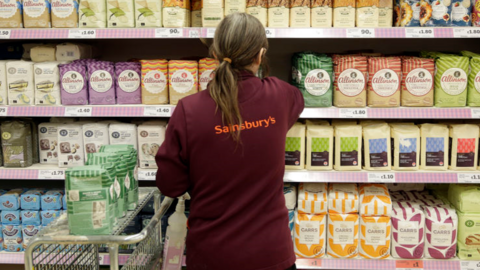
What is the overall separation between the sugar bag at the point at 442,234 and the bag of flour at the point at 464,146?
27 cm

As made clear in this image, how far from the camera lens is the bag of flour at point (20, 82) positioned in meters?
2.46

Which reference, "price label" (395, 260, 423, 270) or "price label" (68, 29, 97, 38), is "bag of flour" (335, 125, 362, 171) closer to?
"price label" (395, 260, 423, 270)

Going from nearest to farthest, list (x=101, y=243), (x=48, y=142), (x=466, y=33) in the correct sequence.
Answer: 1. (x=101, y=243)
2. (x=466, y=33)
3. (x=48, y=142)

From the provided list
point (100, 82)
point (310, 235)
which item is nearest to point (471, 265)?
point (310, 235)

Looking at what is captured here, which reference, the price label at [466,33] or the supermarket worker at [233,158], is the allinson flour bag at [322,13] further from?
the supermarket worker at [233,158]

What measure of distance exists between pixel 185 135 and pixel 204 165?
122mm

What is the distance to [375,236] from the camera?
242 cm

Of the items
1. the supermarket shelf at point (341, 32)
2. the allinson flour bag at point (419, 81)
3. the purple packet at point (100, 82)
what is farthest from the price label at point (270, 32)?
the purple packet at point (100, 82)

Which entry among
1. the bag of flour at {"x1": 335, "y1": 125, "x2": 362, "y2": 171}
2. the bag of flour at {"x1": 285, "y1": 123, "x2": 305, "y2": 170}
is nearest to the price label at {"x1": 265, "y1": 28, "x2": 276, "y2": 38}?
the bag of flour at {"x1": 285, "y1": 123, "x2": 305, "y2": 170}

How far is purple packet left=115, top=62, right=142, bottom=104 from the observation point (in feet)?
8.00

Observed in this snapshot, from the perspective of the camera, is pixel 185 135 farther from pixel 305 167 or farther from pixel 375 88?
pixel 375 88

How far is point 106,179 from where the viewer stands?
150cm

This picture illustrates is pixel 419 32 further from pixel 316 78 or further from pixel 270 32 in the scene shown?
pixel 270 32

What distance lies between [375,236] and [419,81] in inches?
34.1
